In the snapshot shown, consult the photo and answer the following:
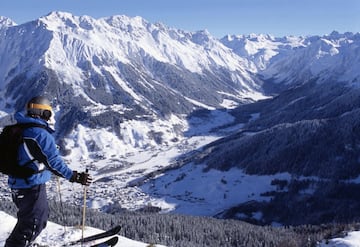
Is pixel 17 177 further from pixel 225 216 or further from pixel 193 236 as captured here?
pixel 225 216

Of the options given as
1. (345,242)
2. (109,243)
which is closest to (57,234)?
(109,243)

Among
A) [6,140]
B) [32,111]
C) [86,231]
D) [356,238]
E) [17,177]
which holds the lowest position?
[356,238]

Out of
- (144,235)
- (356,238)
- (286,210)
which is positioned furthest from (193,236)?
(286,210)

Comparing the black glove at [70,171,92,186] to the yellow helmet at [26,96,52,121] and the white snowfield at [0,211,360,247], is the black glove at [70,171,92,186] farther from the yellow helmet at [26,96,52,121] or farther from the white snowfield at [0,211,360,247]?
the white snowfield at [0,211,360,247]

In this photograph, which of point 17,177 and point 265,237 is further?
point 265,237

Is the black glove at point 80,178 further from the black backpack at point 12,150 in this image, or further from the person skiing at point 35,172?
the black backpack at point 12,150

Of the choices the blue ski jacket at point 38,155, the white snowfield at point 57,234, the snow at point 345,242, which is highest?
the blue ski jacket at point 38,155

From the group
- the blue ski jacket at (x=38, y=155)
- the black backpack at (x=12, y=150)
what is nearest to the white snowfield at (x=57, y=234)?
the blue ski jacket at (x=38, y=155)

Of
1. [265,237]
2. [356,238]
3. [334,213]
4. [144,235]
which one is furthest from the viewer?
[334,213]
